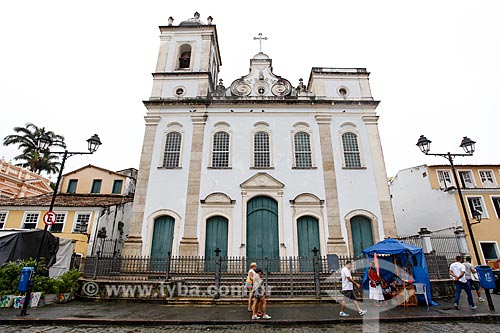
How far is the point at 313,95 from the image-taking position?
18703 millimetres

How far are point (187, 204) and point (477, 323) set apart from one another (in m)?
12.6

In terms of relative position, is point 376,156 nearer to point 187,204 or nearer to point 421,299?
point 421,299

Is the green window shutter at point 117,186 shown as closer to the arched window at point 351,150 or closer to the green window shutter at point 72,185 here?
the green window shutter at point 72,185

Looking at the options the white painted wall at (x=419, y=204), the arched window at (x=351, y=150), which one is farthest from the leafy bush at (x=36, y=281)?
the white painted wall at (x=419, y=204)

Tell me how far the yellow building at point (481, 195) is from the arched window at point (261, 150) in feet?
45.6

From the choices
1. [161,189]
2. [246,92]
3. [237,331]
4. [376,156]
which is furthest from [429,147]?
[161,189]

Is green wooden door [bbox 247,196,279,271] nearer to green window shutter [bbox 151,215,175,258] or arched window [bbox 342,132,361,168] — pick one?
green window shutter [bbox 151,215,175,258]

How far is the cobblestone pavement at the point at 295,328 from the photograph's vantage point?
22.5ft

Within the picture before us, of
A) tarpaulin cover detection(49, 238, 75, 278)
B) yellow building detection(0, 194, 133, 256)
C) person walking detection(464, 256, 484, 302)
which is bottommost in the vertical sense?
person walking detection(464, 256, 484, 302)

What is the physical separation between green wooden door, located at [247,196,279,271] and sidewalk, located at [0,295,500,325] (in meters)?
4.63

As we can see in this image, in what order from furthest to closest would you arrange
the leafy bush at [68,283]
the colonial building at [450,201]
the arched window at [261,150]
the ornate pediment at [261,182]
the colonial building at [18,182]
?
1. the colonial building at [18,182]
2. the colonial building at [450,201]
3. the arched window at [261,150]
4. the ornate pediment at [261,182]
5. the leafy bush at [68,283]

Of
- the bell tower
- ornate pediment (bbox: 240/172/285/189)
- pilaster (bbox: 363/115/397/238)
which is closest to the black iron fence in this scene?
pilaster (bbox: 363/115/397/238)

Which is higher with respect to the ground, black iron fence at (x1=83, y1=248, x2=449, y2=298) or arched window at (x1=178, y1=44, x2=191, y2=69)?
arched window at (x1=178, y1=44, x2=191, y2=69)

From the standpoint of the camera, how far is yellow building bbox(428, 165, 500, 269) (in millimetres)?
19016
